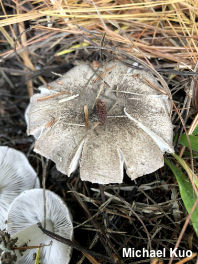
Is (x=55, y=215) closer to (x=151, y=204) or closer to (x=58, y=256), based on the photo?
(x=58, y=256)

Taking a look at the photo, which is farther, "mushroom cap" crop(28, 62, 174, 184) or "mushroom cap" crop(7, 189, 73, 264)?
"mushroom cap" crop(7, 189, 73, 264)

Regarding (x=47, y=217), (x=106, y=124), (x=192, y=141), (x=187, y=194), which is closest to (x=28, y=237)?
(x=47, y=217)

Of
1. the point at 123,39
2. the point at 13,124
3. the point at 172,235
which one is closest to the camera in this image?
the point at 172,235

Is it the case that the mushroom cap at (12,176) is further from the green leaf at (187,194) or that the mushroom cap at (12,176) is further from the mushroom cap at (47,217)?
the green leaf at (187,194)

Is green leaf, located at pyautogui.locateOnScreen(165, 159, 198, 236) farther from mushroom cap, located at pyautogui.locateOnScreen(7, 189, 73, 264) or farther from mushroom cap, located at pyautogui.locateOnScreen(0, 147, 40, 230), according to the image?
mushroom cap, located at pyautogui.locateOnScreen(0, 147, 40, 230)

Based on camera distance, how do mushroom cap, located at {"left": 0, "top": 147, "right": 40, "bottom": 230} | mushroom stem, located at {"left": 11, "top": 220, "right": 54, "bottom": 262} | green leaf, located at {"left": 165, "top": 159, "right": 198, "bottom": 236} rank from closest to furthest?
green leaf, located at {"left": 165, "top": 159, "right": 198, "bottom": 236} → mushroom stem, located at {"left": 11, "top": 220, "right": 54, "bottom": 262} → mushroom cap, located at {"left": 0, "top": 147, "right": 40, "bottom": 230}

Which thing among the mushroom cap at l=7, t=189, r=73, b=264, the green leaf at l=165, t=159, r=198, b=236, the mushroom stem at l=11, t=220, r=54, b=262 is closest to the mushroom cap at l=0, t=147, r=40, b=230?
the mushroom cap at l=7, t=189, r=73, b=264

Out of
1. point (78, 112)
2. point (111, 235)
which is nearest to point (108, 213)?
point (111, 235)
